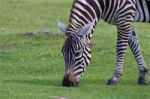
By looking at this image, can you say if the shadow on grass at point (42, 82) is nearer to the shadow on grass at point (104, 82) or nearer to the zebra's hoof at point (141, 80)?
the shadow on grass at point (104, 82)

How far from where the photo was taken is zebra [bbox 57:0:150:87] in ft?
46.3

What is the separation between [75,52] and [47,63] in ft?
17.9

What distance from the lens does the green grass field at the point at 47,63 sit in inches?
540

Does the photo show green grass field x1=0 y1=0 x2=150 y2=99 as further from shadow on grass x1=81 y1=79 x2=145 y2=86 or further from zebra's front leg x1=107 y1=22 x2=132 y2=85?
zebra's front leg x1=107 y1=22 x2=132 y2=85

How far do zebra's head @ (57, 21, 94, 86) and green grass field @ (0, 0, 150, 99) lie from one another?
29cm

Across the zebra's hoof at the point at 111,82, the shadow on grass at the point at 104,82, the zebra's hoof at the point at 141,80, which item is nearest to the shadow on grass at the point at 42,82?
the shadow on grass at the point at 104,82

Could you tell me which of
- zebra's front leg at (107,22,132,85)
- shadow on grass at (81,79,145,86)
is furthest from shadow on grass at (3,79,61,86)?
zebra's front leg at (107,22,132,85)

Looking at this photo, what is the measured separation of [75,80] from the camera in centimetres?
1420

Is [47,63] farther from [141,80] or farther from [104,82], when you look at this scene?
[141,80]

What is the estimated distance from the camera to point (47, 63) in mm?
19562

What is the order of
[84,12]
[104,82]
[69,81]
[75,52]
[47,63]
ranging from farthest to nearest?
[47,63]
[104,82]
[84,12]
[75,52]
[69,81]

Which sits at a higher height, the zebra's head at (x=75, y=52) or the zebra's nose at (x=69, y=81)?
the zebra's head at (x=75, y=52)

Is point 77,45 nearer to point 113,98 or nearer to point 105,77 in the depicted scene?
point 113,98

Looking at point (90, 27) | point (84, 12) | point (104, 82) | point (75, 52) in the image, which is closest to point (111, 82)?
point (104, 82)
